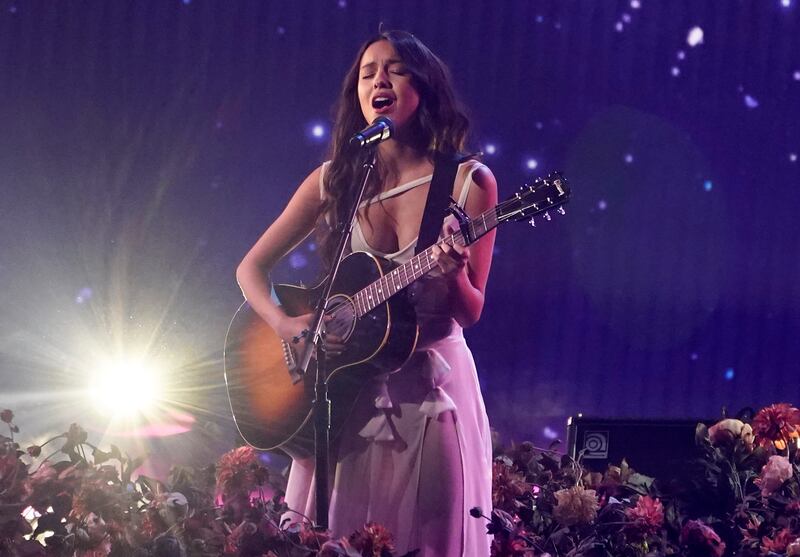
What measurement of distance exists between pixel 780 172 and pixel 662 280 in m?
0.70

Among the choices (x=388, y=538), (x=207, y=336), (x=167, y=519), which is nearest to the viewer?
(x=388, y=538)

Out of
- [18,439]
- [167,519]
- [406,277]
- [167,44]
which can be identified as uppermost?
[167,44]

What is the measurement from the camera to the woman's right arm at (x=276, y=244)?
8.75ft

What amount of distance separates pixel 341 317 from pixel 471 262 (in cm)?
35

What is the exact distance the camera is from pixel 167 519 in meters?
1.59

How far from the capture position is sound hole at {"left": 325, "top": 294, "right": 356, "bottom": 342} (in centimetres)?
232

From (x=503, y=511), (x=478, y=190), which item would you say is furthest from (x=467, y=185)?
(x=503, y=511)

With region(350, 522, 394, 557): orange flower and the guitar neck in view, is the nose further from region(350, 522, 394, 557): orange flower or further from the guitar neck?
region(350, 522, 394, 557): orange flower

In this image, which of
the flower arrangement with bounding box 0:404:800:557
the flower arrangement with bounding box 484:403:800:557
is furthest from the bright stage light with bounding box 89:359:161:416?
the flower arrangement with bounding box 484:403:800:557

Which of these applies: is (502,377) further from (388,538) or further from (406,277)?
(388,538)

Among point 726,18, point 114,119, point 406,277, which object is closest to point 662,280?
point 726,18

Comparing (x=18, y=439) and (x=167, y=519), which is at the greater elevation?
(x=18, y=439)

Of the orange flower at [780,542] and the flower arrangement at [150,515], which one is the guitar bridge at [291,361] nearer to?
the flower arrangement at [150,515]

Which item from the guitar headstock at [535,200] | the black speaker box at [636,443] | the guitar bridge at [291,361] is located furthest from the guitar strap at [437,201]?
the black speaker box at [636,443]
